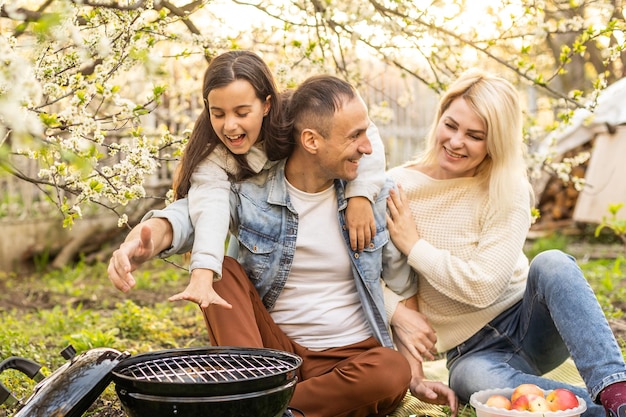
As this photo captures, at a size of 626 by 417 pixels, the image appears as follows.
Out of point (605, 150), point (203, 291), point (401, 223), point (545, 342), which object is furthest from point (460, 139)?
point (605, 150)

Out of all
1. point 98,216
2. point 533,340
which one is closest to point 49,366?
point 533,340

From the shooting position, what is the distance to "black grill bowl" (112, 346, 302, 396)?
6.40 ft

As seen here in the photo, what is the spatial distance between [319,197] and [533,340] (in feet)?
3.27

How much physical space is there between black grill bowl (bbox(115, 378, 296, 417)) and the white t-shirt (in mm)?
827

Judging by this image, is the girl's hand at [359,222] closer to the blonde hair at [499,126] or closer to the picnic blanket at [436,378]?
the blonde hair at [499,126]

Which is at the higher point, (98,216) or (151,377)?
(151,377)

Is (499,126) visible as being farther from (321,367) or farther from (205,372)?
(205,372)

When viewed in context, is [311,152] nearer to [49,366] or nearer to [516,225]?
[516,225]

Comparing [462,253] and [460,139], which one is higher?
[460,139]

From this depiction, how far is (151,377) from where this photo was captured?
2.11 metres

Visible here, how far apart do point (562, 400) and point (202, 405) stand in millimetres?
1211

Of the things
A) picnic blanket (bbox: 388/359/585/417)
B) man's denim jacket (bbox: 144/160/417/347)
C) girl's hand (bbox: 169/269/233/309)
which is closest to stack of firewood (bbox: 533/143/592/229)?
picnic blanket (bbox: 388/359/585/417)

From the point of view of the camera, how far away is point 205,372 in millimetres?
2150

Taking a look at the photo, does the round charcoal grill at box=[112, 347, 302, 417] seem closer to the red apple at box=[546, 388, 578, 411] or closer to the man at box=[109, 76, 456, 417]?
the man at box=[109, 76, 456, 417]
